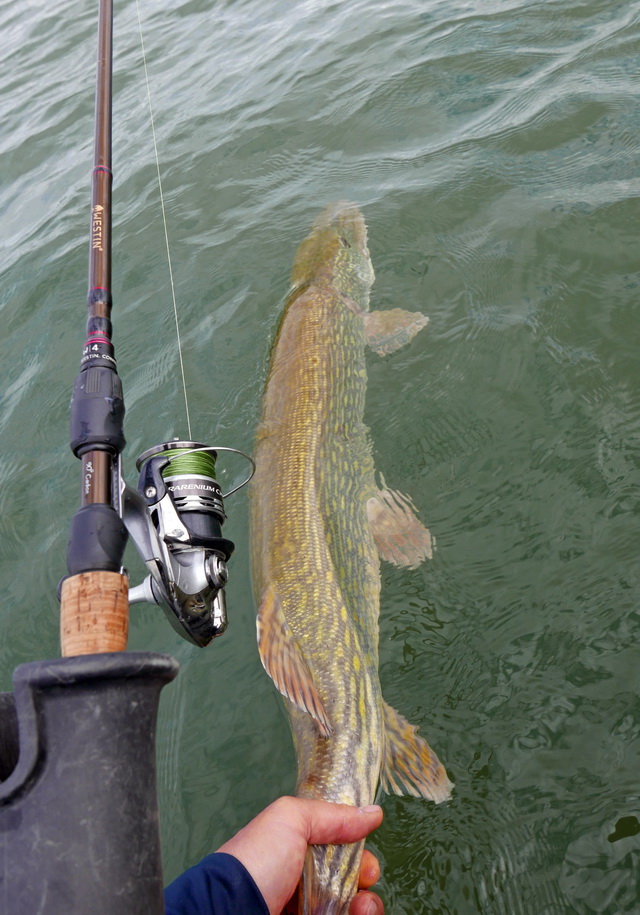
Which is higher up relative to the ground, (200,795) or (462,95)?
(462,95)

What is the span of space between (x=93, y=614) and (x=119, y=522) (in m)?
0.26

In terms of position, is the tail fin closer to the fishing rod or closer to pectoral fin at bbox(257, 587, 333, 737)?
pectoral fin at bbox(257, 587, 333, 737)

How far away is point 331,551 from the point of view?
9.71 feet


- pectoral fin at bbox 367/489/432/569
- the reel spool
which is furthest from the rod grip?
pectoral fin at bbox 367/489/432/569

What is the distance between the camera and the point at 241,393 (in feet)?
13.5

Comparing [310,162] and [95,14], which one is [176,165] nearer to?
[310,162]

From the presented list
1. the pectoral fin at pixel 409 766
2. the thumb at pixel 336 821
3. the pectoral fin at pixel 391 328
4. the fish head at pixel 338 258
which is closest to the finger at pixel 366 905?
the thumb at pixel 336 821

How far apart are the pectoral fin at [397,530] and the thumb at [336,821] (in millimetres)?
1148

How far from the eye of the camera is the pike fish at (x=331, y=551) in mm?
2320

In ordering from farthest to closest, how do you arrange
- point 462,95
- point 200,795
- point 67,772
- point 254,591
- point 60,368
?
1. point 462,95
2. point 60,368
3. point 254,591
4. point 200,795
5. point 67,772

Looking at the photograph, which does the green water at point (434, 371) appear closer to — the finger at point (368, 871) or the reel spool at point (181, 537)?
→ the finger at point (368, 871)

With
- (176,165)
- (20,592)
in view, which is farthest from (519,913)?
(176,165)

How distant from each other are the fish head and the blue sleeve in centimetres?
332

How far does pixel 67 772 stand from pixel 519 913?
1.50 metres
